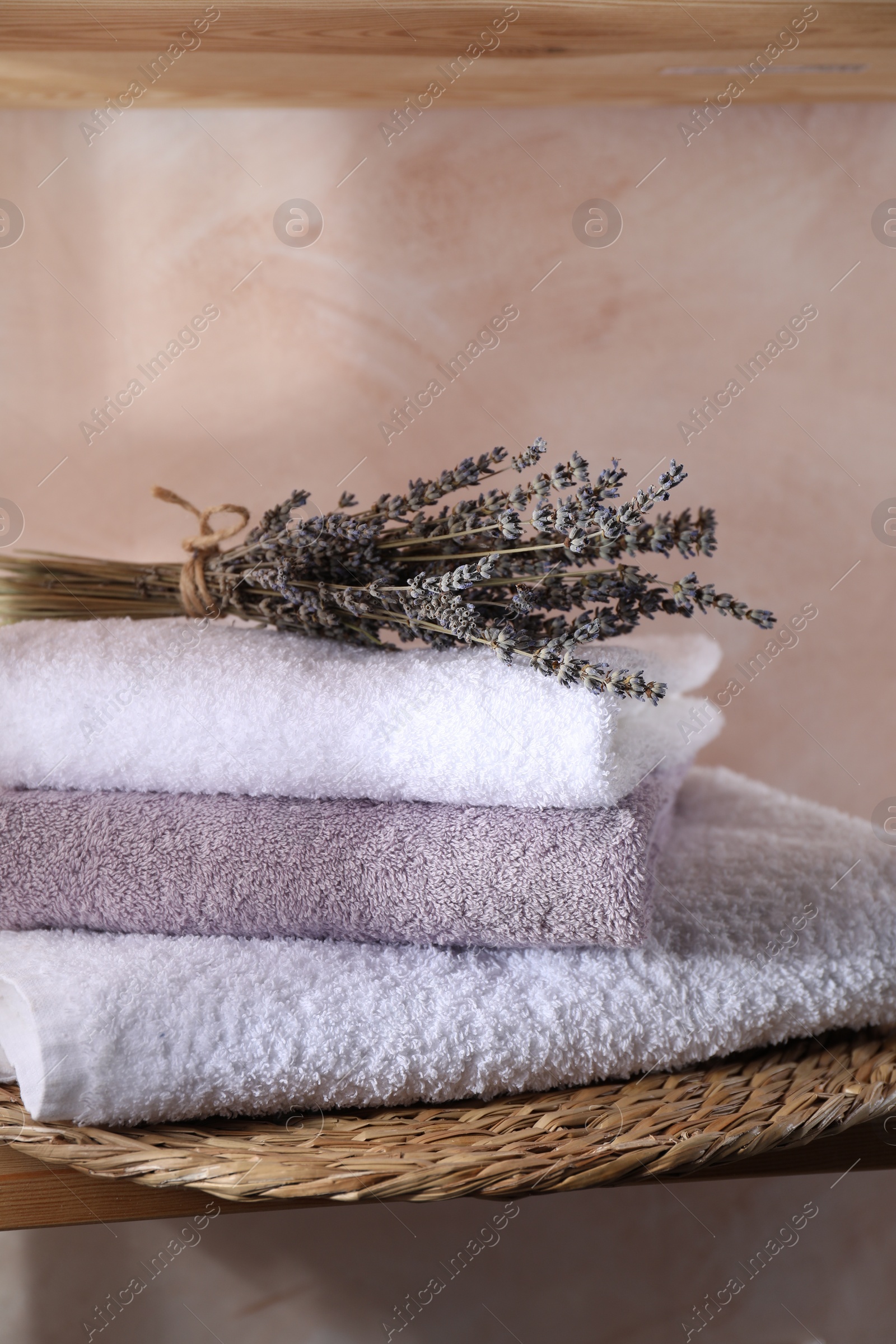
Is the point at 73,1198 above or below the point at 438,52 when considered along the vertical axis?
below

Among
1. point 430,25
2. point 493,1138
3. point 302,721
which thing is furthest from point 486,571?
point 430,25

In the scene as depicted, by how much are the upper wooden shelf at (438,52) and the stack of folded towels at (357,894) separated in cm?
40

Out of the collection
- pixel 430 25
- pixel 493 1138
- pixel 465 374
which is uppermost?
pixel 430 25

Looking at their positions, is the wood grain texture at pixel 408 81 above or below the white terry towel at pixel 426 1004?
above

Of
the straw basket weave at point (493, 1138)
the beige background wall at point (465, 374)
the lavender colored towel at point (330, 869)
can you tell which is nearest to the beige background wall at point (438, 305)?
the beige background wall at point (465, 374)

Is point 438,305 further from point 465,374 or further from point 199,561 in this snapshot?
point 199,561

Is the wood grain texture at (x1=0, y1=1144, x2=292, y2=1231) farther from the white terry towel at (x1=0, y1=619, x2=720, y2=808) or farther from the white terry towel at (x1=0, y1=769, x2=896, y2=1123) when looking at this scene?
the white terry towel at (x1=0, y1=619, x2=720, y2=808)

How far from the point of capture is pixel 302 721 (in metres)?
0.45

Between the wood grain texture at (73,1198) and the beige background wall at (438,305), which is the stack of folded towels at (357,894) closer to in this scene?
the wood grain texture at (73,1198)

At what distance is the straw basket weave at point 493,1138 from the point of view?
0.35 m

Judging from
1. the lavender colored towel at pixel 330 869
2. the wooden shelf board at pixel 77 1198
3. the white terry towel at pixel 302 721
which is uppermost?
the white terry towel at pixel 302 721

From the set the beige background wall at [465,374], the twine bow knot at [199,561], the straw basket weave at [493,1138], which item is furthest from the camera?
the beige background wall at [465,374]

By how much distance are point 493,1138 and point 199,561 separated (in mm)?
353

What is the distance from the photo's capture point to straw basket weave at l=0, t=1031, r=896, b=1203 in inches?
13.8
